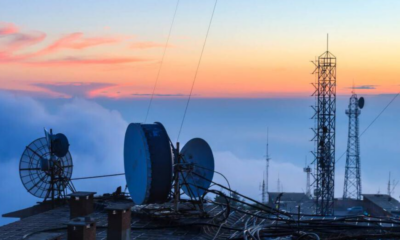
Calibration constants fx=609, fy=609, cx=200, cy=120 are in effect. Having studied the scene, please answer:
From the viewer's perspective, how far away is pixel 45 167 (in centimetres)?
2523

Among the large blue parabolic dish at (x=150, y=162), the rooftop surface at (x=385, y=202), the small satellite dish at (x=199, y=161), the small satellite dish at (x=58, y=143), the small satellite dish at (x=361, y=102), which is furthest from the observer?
the small satellite dish at (x=361, y=102)

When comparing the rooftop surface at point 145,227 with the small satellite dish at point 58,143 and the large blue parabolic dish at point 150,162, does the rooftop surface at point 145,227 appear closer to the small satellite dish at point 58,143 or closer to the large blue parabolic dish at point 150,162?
the large blue parabolic dish at point 150,162

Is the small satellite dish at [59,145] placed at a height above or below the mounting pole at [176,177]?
above

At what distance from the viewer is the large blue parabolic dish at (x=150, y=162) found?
2012 centimetres

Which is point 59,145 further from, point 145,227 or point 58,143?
point 145,227

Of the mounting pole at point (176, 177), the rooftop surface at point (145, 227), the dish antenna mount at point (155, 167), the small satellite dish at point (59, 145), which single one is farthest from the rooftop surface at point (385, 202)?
the small satellite dish at point (59, 145)

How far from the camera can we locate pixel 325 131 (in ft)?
140

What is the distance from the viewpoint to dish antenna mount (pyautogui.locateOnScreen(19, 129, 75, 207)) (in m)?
25.4

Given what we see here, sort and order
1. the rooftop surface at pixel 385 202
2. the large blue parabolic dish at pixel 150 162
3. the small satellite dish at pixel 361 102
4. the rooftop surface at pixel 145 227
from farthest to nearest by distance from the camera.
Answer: the small satellite dish at pixel 361 102 → the rooftop surface at pixel 385 202 → the large blue parabolic dish at pixel 150 162 → the rooftop surface at pixel 145 227

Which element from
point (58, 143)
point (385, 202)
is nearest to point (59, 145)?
point (58, 143)

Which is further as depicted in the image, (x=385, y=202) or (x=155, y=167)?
(x=385, y=202)

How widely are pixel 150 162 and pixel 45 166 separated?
23.2 ft

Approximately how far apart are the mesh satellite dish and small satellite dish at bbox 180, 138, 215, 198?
5.61 m

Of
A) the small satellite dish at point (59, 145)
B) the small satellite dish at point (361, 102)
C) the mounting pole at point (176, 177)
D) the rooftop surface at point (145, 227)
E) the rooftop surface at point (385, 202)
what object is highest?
the small satellite dish at point (361, 102)
